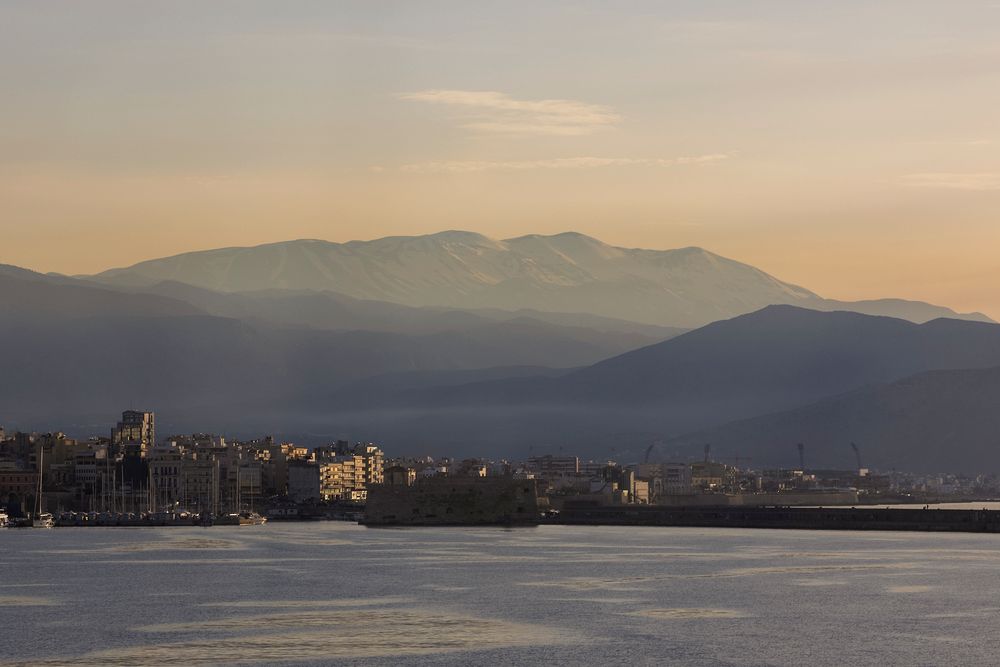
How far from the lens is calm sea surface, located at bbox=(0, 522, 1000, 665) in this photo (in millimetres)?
81500

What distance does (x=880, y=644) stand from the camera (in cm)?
8419

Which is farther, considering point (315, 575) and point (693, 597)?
point (315, 575)

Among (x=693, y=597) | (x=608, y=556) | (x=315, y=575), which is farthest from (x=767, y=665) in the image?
(x=608, y=556)

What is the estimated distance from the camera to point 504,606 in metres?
102

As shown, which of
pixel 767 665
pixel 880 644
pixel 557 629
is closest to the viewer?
pixel 767 665

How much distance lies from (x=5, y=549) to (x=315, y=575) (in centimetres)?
4847

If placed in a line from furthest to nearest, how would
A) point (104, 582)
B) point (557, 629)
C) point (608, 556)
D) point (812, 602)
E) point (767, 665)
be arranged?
point (608, 556), point (104, 582), point (812, 602), point (557, 629), point (767, 665)

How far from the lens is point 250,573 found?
128m

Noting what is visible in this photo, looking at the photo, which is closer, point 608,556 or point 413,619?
point 413,619

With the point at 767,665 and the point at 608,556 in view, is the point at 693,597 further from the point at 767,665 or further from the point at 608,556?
the point at 608,556

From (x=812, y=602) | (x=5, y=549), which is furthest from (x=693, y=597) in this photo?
(x=5, y=549)

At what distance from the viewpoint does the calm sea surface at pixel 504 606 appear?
3209 inches

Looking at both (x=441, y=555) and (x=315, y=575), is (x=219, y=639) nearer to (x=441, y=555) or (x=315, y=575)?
(x=315, y=575)

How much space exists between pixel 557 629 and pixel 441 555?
61.1m
